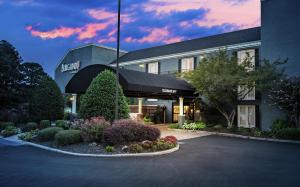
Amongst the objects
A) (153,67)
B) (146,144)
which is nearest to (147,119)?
(153,67)

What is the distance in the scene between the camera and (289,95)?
59.4 feet

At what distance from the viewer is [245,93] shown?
880 inches

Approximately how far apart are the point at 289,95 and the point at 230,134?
505 centimetres

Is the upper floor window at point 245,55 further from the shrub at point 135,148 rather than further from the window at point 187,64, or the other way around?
the shrub at point 135,148

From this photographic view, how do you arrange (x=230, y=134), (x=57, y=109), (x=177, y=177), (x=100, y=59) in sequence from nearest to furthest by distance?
(x=177, y=177)
(x=230, y=134)
(x=57, y=109)
(x=100, y=59)

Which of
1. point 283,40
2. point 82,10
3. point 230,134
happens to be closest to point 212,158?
point 230,134

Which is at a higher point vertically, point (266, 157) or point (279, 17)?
point (279, 17)

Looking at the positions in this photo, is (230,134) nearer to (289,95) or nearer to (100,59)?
(289,95)

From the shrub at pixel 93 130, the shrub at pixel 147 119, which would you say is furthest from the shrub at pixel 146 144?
the shrub at pixel 147 119

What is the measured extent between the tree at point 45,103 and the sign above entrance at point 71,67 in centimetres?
1848

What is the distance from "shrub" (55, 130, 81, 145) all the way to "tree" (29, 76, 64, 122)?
9142mm

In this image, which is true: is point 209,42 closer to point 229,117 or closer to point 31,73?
point 229,117

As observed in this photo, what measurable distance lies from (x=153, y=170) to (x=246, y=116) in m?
17.4

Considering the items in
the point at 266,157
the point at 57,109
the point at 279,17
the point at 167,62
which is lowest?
the point at 266,157
